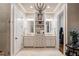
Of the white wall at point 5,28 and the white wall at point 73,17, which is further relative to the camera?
Result: the white wall at point 73,17

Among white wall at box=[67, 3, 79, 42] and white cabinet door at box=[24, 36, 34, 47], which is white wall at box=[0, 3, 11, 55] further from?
white cabinet door at box=[24, 36, 34, 47]

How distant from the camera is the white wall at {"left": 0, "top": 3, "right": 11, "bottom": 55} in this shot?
4.70m

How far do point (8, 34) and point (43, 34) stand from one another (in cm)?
394

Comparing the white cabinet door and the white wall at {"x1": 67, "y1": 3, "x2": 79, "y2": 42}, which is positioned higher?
the white wall at {"x1": 67, "y1": 3, "x2": 79, "y2": 42}

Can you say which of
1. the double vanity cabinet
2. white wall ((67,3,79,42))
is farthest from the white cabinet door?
white wall ((67,3,79,42))

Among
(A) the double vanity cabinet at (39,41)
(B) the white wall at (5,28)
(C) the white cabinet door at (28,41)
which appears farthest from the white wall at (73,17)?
(C) the white cabinet door at (28,41)

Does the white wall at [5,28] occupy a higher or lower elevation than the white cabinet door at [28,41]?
higher

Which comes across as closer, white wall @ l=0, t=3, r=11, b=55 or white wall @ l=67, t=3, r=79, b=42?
white wall @ l=0, t=3, r=11, b=55

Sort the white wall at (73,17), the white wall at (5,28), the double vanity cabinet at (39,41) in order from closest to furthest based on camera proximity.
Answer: the white wall at (5,28), the white wall at (73,17), the double vanity cabinet at (39,41)

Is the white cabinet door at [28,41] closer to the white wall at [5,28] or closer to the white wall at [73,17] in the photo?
the white wall at [5,28]

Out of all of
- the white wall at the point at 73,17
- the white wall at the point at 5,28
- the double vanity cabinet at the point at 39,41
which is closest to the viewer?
the white wall at the point at 5,28

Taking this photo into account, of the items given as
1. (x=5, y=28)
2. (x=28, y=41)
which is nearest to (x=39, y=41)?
(x=28, y=41)

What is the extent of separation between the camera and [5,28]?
479 centimetres

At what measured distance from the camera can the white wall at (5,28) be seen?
470 centimetres
